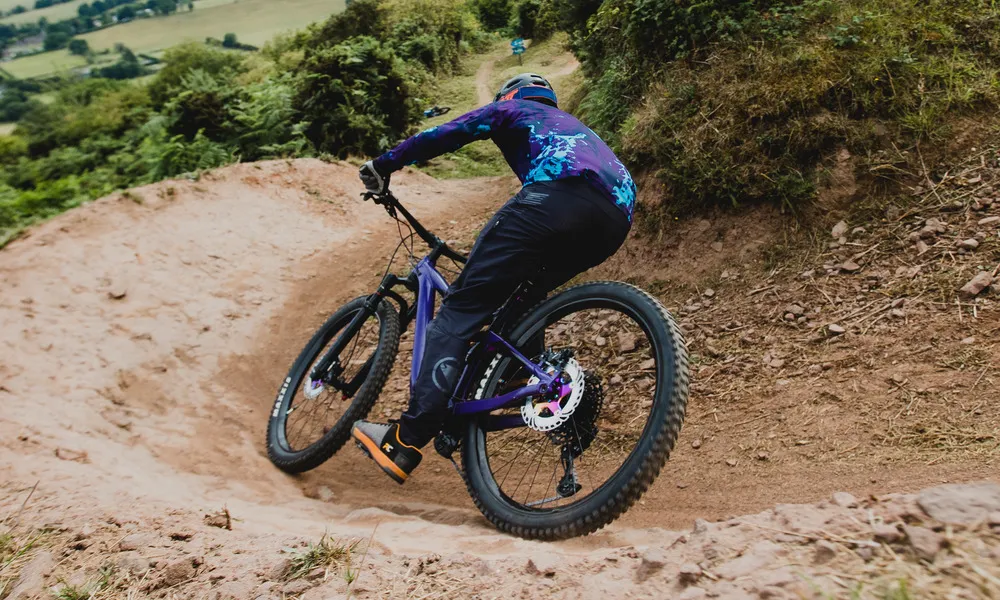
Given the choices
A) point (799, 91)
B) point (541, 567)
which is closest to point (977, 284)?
point (799, 91)

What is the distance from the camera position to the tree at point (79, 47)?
173 feet

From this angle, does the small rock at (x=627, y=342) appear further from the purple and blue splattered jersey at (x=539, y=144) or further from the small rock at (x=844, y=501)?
the small rock at (x=844, y=501)

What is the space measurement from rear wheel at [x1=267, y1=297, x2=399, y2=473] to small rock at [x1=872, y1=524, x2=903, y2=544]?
10.9 feet

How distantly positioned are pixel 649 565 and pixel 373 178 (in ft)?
9.66

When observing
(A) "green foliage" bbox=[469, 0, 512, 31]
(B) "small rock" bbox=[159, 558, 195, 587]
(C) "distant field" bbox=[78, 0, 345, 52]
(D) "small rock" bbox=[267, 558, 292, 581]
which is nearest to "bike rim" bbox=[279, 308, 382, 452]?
(B) "small rock" bbox=[159, 558, 195, 587]

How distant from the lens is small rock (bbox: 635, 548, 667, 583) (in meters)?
2.27

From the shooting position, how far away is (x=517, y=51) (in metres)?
21.8

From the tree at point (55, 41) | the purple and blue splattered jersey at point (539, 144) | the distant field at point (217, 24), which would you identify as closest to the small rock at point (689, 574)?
the purple and blue splattered jersey at point (539, 144)

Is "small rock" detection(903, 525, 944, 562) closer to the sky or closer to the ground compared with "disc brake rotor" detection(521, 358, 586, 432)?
closer to the sky

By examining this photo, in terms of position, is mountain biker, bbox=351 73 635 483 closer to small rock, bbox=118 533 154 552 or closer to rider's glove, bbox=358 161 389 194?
rider's glove, bbox=358 161 389 194

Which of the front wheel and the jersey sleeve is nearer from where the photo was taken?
the front wheel

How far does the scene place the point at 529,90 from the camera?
3.91 meters

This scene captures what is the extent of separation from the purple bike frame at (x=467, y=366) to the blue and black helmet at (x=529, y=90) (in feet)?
4.10

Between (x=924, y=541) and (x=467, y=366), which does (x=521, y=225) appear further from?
(x=924, y=541)
